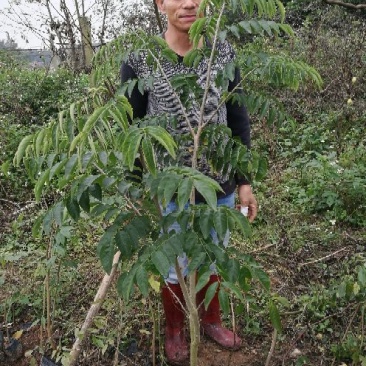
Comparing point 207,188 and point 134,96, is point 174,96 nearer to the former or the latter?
point 134,96

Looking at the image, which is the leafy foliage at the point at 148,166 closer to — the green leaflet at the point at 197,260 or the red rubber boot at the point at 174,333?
the green leaflet at the point at 197,260

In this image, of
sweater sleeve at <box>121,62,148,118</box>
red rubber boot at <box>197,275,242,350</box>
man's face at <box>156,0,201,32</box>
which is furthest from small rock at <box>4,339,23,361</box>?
man's face at <box>156,0,201,32</box>

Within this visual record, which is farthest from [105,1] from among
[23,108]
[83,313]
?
[83,313]

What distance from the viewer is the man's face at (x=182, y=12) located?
1.92 metres

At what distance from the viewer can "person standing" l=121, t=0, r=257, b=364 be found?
1.97m

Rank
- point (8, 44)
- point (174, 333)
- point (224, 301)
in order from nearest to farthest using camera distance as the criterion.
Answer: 1. point (224, 301)
2. point (174, 333)
3. point (8, 44)

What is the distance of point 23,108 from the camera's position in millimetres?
6910

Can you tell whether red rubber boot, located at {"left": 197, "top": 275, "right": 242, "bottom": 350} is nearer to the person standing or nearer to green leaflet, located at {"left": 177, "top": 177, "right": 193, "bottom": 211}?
the person standing

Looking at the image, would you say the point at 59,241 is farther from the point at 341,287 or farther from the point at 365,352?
the point at 365,352

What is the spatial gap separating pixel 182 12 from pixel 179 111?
373 mm

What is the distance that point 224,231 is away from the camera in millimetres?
1370

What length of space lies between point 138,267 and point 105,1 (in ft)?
26.2

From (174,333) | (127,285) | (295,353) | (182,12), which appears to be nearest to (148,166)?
(127,285)

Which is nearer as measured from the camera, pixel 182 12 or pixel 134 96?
pixel 182 12
